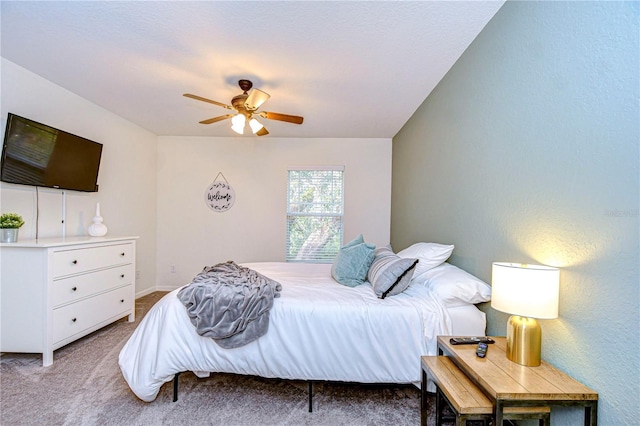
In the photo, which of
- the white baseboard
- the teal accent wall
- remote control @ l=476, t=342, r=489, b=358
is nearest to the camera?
the teal accent wall

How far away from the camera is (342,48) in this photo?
2.19 m

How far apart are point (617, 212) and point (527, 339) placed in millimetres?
614

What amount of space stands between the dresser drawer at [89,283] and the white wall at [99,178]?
0.68m

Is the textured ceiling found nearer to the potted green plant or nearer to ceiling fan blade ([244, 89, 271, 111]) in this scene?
ceiling fan blade ([244, 89, 271, 111])

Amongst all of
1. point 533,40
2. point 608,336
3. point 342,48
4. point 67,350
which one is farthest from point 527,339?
point 67,350

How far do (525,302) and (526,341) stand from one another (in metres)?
0.22

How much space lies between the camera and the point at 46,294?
230 centimetres

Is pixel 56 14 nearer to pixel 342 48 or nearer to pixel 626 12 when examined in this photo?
pixel 342 48

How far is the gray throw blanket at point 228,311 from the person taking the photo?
1748mm

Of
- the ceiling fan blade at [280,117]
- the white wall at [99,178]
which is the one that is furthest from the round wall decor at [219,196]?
the ceiling fan blade at [280,117]

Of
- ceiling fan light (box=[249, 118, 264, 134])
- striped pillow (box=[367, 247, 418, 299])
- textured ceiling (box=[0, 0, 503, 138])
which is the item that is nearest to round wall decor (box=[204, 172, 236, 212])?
textured ceiling (box=[0, 0, 503, 138])

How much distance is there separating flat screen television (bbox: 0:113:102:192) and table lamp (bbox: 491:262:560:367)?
145 inches

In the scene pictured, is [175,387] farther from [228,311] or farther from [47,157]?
[47,157]

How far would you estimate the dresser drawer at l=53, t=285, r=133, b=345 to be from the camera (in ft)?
7.97
